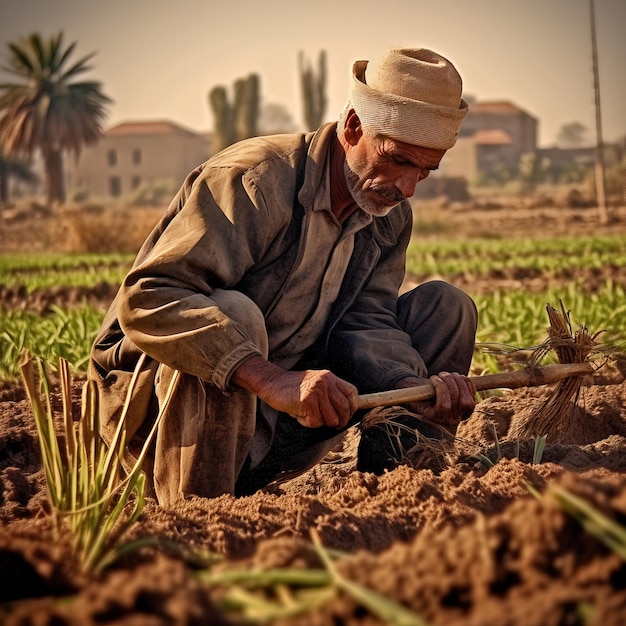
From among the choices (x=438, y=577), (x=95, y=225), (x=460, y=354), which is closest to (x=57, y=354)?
(x=460, y=354)

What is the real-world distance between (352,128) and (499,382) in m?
0.93

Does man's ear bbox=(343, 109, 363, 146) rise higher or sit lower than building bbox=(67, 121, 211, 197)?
lower

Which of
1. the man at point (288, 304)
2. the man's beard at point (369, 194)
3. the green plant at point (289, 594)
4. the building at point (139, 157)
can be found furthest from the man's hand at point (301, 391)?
the building at point (139, 157)

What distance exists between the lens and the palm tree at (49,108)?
145ft

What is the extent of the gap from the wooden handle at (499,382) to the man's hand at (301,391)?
0.14m

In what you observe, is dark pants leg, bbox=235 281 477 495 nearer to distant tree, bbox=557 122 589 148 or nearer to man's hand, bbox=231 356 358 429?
man's hand, bbox=231 356 358 429

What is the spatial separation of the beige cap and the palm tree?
40.9 meters

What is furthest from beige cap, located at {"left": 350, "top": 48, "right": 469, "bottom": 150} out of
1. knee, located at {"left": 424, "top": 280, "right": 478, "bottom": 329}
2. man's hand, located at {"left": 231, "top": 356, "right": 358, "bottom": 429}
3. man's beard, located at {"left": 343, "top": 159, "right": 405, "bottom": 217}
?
man's hand, located at {"left": 231, "top": 356, "right": 358, "bottom": 429}

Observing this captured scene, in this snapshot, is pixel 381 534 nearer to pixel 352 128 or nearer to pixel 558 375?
pixel 558 375

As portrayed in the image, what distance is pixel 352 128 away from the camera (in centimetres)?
346

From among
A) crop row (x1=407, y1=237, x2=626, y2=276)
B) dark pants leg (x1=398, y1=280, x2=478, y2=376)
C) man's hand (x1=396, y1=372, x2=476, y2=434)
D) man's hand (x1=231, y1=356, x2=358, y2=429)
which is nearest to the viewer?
man's hand (x1=231, y1=356, x2=358, y2=429)

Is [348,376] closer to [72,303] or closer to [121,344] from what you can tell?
[121,344]

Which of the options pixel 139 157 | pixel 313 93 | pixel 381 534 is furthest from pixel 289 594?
pixel 139 157

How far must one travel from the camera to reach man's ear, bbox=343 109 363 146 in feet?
11.3
